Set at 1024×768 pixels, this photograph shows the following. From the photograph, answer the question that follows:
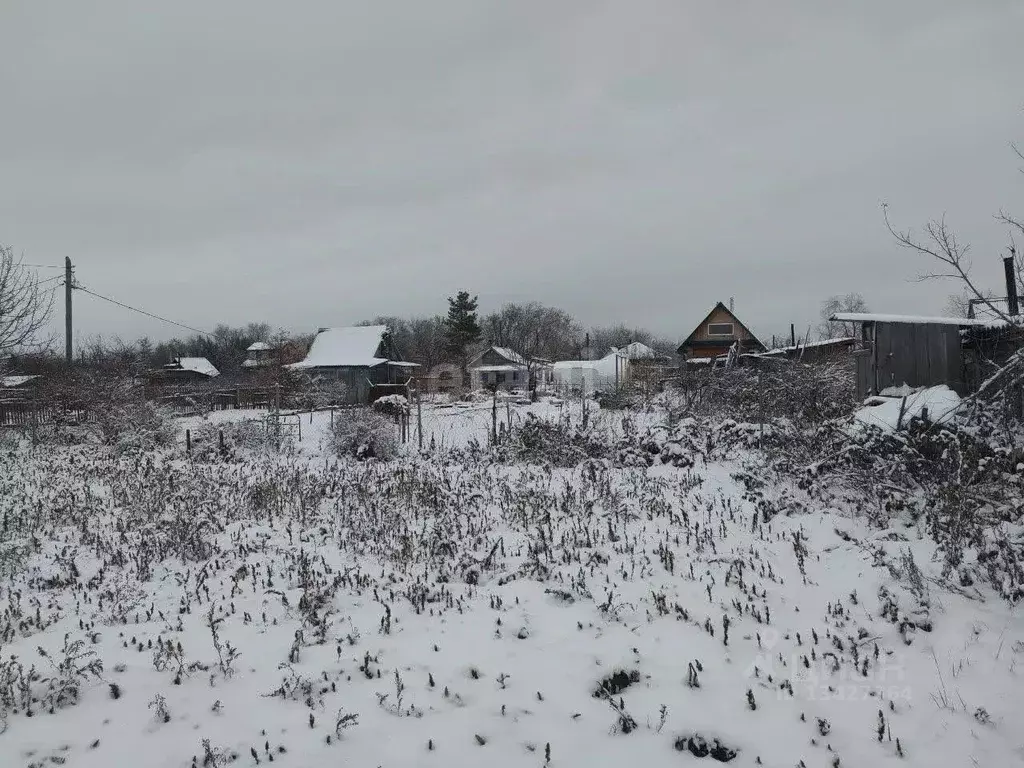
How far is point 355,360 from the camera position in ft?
130

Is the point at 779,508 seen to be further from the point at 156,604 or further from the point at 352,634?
the point at 156,604

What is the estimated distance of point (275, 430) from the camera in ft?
47.9

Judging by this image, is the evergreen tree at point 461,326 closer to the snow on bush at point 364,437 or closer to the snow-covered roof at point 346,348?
the snow-covered roof at point 346,348

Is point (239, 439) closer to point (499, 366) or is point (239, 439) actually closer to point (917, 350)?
point (917, 350)

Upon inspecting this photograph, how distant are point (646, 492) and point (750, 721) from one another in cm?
536

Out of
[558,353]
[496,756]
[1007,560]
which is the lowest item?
[496,756]

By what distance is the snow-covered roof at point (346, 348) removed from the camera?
129ft

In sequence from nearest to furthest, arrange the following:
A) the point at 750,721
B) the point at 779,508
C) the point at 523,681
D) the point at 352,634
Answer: the point at 750,721 → the point at 523,681 → the point at 352,634 → the point at 779,508

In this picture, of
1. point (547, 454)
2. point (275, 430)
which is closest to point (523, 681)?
point (547, 454)

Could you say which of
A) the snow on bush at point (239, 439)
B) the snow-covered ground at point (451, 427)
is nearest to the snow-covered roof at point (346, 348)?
the snow-covered ground at point (451, 427)

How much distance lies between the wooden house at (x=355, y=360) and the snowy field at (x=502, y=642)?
31731mm

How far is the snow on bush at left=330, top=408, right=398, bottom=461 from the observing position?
13.0 metres

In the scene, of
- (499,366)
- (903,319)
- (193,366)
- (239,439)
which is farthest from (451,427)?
(193,366)

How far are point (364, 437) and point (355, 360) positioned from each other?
27.3 m
